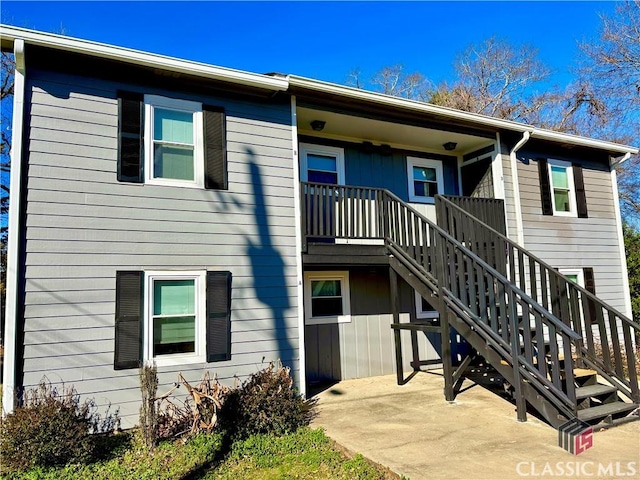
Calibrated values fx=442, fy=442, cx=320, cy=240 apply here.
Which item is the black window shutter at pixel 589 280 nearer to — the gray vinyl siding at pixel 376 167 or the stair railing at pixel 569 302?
the stair railing at pixel 569 302

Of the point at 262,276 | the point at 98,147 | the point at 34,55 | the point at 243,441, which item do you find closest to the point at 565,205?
the point at 262,276

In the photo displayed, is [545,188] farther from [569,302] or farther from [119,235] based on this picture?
[119,235]

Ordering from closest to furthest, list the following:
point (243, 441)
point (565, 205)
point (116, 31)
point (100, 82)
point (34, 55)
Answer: point (243, 441), point (34, 55), point (100, 82), point (116, 31), point (565, 205)

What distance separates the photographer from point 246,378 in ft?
19.7

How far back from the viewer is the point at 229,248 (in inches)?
243

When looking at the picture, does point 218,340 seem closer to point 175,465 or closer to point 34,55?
point 175,465

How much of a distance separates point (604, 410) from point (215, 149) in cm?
578

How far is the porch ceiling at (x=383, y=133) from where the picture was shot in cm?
759

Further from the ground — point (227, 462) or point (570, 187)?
point (570, 187)

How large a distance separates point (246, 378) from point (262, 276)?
55.5 inches

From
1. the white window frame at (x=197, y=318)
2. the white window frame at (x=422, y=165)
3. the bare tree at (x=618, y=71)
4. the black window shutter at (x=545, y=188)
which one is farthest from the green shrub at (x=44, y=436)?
the bare tree at (x=618, y=71)

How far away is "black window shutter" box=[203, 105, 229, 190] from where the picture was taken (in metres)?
6.13

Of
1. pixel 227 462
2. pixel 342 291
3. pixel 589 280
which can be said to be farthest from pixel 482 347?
pixel 589 280

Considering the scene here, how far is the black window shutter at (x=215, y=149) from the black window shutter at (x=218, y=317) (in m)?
1.29
